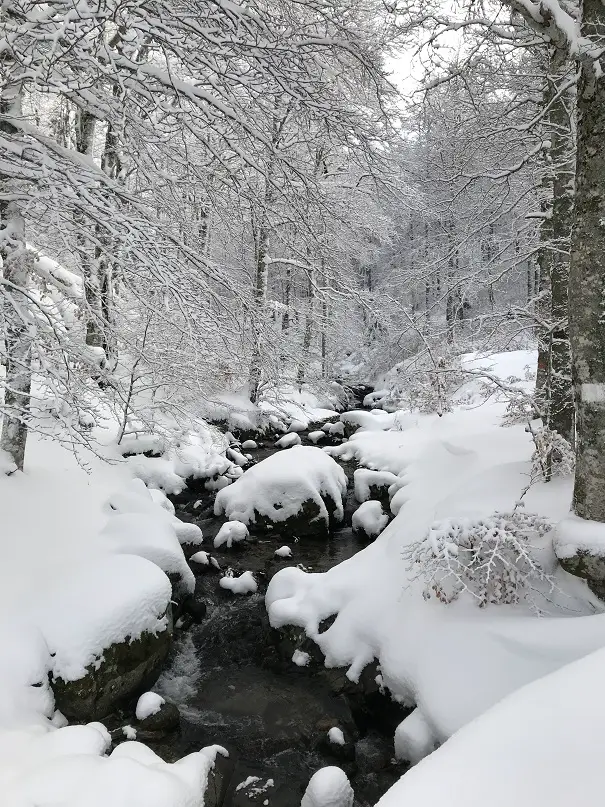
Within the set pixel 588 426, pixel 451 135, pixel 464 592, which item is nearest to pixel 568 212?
pixel 451 135

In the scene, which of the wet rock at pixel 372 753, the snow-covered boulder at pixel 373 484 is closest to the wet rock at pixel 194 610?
the wet rock at pixel 372 753

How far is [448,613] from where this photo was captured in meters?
4.35

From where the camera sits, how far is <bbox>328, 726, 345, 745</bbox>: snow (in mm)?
4270

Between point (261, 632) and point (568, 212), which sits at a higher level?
point (568, 212)

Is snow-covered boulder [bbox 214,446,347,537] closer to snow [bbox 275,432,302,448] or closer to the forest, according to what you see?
the forest

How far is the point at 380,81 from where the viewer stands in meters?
4.20

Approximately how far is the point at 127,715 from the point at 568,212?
6.77m

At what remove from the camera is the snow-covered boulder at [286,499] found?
8.70m

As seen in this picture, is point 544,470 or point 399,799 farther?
point 544,470

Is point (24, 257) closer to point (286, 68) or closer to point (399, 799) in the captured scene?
point (286, 68)

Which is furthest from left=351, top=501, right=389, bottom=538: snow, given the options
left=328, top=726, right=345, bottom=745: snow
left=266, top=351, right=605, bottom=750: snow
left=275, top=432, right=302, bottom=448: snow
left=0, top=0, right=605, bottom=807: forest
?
left=275, top=432, right=302, bottom=448: snow

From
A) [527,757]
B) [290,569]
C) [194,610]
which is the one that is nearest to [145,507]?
[194,610]

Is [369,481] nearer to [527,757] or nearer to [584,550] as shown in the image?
[584,550]

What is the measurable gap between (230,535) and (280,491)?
46.8 inches
